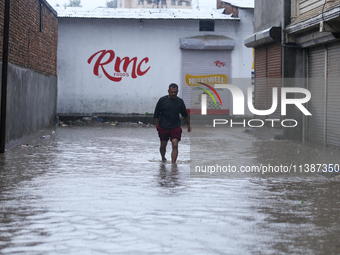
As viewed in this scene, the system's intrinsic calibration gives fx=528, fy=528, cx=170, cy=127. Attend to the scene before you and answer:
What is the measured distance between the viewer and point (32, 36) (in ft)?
60.0

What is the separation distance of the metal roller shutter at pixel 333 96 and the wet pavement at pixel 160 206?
2.56 meters

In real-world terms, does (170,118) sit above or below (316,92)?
below

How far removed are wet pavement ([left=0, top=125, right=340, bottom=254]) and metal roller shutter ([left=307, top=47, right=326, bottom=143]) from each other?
12.1 ft

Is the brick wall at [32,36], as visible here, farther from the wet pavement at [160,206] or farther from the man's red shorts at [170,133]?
the man's red shorts at [170,133]

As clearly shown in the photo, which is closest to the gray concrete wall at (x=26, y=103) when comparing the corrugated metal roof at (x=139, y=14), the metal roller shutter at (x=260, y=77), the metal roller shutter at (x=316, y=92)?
the corrugated metal roof at (x=139, y=14)

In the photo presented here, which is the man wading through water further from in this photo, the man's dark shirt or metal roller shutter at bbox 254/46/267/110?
metal roller shutter at bbox 254/46/267/110

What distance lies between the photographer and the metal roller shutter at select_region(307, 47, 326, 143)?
52.1ft

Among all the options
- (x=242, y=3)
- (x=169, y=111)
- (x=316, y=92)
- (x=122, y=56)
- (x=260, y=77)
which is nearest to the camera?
(x=169, y=111)

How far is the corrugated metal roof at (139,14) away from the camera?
84.1 feet

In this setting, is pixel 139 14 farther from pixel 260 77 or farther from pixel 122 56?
pixel 260 77

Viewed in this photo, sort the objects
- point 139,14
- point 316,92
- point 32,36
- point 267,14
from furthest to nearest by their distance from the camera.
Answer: point 139,14
point 267,14
point 32,36
point 316,92

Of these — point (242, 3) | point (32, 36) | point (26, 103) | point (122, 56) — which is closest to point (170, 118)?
point (26, 103)

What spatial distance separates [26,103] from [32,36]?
279 centimetres

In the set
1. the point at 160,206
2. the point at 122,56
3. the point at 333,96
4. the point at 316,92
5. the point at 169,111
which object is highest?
the point at 122,56
